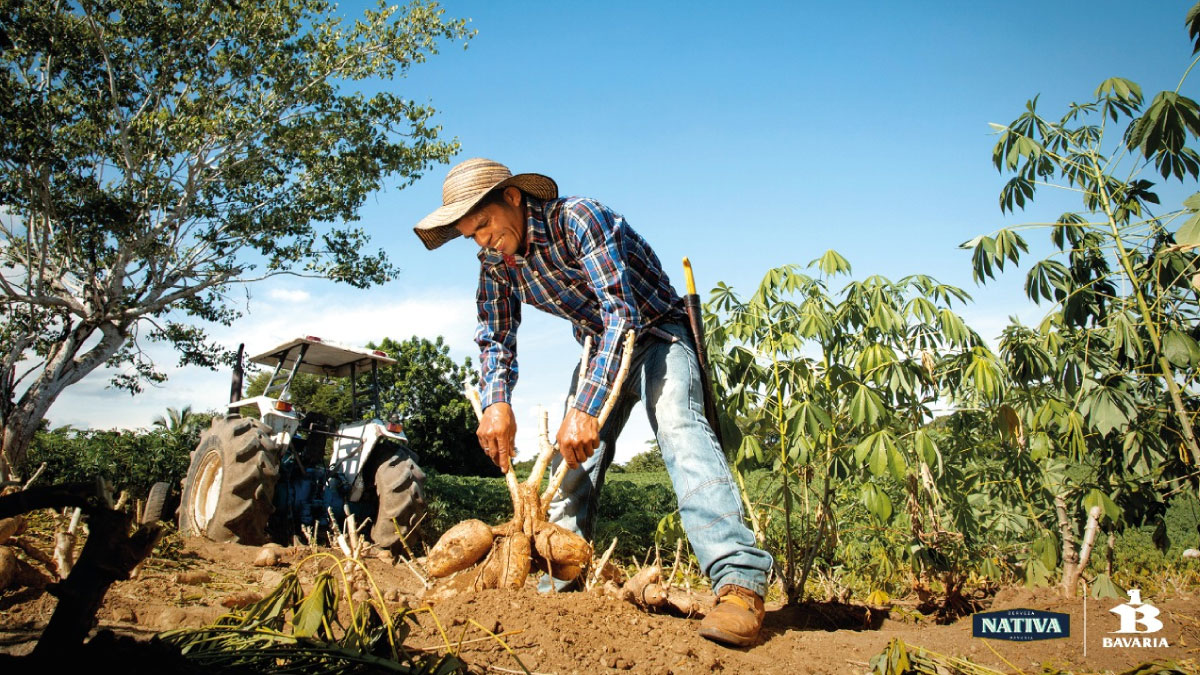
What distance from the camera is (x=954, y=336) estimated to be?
9.16 feet

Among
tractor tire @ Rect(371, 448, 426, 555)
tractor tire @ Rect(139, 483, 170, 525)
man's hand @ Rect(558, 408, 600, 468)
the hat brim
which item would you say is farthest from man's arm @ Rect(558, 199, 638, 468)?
tractor tire @ Rect(139, 483, 170, 525)

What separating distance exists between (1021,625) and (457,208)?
2187 millimetres

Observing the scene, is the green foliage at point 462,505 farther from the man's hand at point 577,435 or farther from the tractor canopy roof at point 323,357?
the man's hand at point 577,435

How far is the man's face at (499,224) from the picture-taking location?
2.36m

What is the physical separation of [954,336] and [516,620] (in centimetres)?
214

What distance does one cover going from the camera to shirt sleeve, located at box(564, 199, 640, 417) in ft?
6.98

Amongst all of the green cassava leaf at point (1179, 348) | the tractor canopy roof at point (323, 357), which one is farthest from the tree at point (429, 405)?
A: the green cassava leaf at point (1179, 348)

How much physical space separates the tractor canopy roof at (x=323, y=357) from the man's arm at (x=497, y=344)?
139 inches

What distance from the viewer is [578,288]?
251 cm

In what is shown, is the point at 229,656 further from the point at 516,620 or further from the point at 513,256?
the point at 513,256

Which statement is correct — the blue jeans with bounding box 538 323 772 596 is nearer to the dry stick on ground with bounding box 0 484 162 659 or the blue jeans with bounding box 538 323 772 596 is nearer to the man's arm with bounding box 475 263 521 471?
the man's arm with bounding box 475 263 521 471

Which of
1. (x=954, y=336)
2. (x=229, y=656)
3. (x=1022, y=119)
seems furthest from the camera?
(x=1022, y=119)

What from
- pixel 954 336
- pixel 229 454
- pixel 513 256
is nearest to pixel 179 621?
pixel 513 256

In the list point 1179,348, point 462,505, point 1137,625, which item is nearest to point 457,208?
point 1137,625
